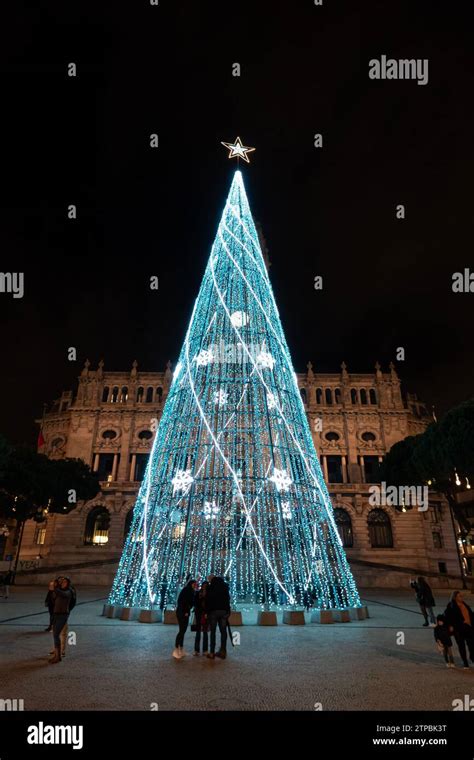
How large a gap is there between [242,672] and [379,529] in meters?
40.2

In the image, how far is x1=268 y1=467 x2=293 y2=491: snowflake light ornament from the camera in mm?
13219

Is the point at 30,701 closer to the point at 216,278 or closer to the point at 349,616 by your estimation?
the point at 349,616

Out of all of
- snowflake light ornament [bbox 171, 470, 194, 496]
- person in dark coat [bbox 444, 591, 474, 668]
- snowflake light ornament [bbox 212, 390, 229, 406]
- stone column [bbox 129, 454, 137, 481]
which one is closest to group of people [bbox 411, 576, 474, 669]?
person in dark coat [bbox 444, 591, 474, 668]

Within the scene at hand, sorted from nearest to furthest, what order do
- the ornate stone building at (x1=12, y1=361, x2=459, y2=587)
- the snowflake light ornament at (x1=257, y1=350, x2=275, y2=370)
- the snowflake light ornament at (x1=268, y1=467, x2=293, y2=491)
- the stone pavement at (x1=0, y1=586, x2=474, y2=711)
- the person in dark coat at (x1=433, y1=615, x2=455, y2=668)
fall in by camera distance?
the stone pavement at (x1=0, y1=586, x2=474, y2=711)
the person in dark coat at (x1=433, y1=615, x2=455, y2=668)
the snowflake light ornament at (x1=268, y1=467, x2=293, y2=491)
the snowflake light ornament at (x1=257, y1=350, x2=275, y2=370)
the ornate stone building at (x1=12, y1=361, x2=459, y2=587)

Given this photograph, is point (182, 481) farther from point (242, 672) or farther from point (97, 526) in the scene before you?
point (97, 526)

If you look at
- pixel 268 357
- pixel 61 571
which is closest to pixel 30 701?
pixel 268 357

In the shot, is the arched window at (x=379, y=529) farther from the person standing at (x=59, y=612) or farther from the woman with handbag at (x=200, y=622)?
the person standing at (x=59, y=612)

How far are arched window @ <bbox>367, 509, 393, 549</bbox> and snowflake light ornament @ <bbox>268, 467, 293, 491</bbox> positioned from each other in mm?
34877

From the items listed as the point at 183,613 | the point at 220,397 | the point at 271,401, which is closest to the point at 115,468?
the point at 220,397

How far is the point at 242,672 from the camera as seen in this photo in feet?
27.3

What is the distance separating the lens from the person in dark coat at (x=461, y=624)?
28.8 ft

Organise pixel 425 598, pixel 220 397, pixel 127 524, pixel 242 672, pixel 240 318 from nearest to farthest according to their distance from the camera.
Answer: pixel 242 672
pixel 425 598
pixel 220 397
pixel 240 318
pixel 127 524

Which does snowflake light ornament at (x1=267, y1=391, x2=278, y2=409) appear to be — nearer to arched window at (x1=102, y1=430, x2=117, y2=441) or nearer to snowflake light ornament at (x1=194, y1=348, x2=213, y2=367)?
snowflake light ornament at (x1=194, y1=348, x2=213, y2=367)
